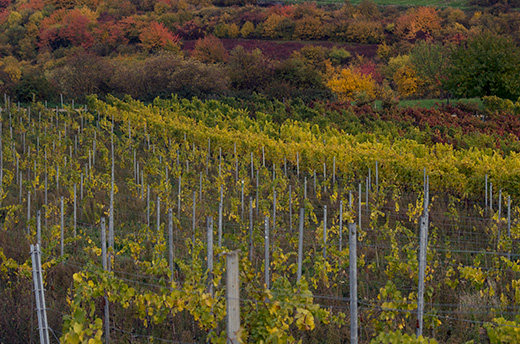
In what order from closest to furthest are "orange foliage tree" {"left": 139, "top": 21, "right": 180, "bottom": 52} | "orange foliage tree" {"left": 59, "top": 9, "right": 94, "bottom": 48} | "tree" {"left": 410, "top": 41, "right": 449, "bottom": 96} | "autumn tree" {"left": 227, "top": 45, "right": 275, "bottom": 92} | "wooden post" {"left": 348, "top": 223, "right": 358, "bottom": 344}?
"wooden post" {"left": 348, "top": 223, "right": 358, "bottom": 344}
"autumn tree" {"left": 227, "top": 45, "right": 275, "bottom": 92}
"tree" {"left": 410, "top": 41, "right": 449, "bottom": 96}
"orange foliage tree" {"left": 139, "top": 21, "right": 180, "bottom": 52}
"orange foliage tree" {"left": 59, "top": 9, "right": 94, "bottom": 48}

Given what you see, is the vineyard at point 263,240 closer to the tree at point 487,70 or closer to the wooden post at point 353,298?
the wooden post at point 353,298

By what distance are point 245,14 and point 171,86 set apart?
3497 cm

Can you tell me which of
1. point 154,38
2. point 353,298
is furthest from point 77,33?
point 353,298

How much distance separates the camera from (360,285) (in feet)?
25.6

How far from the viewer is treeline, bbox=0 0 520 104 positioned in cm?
3169

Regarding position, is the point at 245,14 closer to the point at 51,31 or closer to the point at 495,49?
the point at 51,31

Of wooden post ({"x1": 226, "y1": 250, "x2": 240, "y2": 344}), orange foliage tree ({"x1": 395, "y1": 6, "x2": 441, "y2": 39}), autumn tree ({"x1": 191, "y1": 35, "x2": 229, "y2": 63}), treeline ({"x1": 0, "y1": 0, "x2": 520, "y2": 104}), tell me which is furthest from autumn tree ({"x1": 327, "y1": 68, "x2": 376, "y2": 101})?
wooden post ({"x1": 226, "y1": 250, "x2": 240, "y2": 344})

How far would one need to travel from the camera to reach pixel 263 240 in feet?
28.3

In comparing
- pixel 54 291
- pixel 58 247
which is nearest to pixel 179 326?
pixel 54 291

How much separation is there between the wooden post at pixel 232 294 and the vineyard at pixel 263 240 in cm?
21

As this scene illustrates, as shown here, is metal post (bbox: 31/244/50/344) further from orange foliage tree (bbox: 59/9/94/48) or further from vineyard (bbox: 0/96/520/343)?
orange foliage tree (bbox: 59/9/94/48)

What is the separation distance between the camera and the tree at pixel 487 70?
30.1 meters

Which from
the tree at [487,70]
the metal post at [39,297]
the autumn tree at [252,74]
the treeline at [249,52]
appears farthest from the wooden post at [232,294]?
the autumn tree at [252,74]

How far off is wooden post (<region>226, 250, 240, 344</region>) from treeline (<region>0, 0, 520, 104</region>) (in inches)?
920
